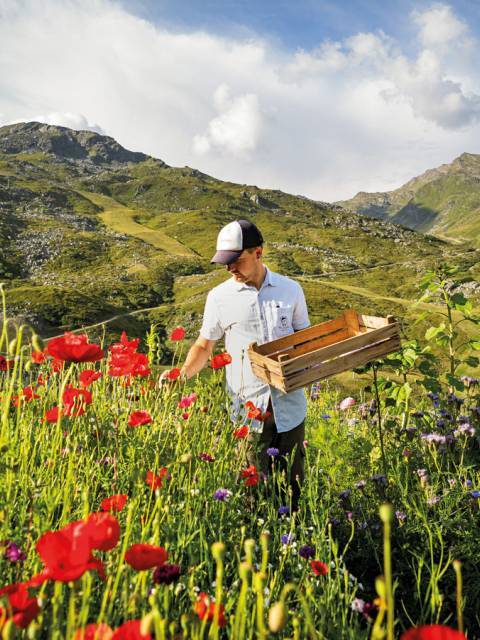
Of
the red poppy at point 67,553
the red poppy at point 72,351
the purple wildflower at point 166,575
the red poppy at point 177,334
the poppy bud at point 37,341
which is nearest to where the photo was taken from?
the red poppy at point 67,553

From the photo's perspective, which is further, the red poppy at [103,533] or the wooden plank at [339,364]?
the wooden plank at [339,364]

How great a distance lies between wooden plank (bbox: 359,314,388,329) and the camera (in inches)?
119

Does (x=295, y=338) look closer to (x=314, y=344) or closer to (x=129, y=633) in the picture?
(x=314, y=344)

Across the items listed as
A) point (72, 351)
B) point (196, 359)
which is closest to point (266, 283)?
point (196, 359)

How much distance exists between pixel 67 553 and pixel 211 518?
155cm

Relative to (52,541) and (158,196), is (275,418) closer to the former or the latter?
(52,541)

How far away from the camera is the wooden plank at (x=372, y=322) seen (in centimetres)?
302

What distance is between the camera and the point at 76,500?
236 centimetres

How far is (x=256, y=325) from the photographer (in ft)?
11.4

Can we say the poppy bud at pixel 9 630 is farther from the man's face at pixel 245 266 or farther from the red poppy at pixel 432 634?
the man's face at pixel 245 266

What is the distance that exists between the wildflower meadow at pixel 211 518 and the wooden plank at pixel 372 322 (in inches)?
31.5

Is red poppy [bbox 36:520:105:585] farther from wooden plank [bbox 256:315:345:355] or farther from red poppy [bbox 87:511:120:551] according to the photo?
wooden plank [bbox 256:315:345:355]

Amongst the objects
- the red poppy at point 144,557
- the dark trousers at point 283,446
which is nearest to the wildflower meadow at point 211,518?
the red poppy at point 144,557

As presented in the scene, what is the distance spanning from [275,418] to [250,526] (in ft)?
2.82
